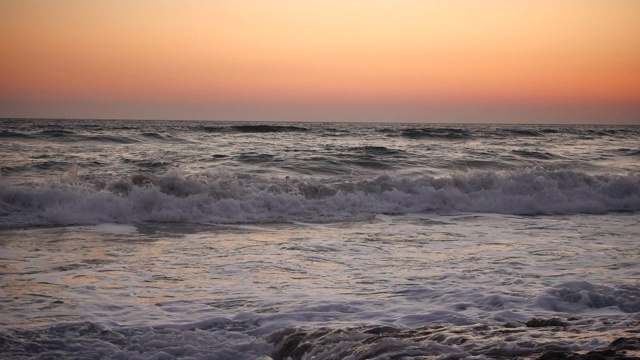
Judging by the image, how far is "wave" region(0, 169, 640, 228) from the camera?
432 inches

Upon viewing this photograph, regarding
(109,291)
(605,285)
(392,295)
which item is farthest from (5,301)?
(605,285)

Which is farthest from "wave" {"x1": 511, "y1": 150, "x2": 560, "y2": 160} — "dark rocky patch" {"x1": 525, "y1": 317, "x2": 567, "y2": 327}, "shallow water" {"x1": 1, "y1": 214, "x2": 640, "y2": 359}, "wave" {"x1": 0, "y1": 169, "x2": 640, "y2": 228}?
"dark rocky patch" {"x1": 525, "y1": 317, "x2": 567, "y2": 327}

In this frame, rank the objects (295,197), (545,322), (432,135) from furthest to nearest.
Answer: (432,135) → (295,197) → (545,322)

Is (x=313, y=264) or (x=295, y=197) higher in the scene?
(x=295, y=197)

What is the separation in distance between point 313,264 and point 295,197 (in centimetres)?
528

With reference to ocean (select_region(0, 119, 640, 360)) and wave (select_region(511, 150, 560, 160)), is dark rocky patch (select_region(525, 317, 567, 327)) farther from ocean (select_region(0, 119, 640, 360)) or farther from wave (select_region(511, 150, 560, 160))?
wave (select_region(511, 150, 560, 160))

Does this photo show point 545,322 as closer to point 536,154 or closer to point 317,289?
point 317,289

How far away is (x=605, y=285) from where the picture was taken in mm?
5824

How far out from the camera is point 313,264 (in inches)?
282

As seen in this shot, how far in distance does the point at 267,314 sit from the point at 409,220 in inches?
259

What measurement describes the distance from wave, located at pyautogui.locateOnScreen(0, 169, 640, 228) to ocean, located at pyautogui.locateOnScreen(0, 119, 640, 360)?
Result: 0.04 meters

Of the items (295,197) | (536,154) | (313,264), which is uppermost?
(536,154)

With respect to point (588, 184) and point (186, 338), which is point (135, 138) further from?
point (186, 338)

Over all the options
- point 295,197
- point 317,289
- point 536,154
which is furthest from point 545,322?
point 536,154
